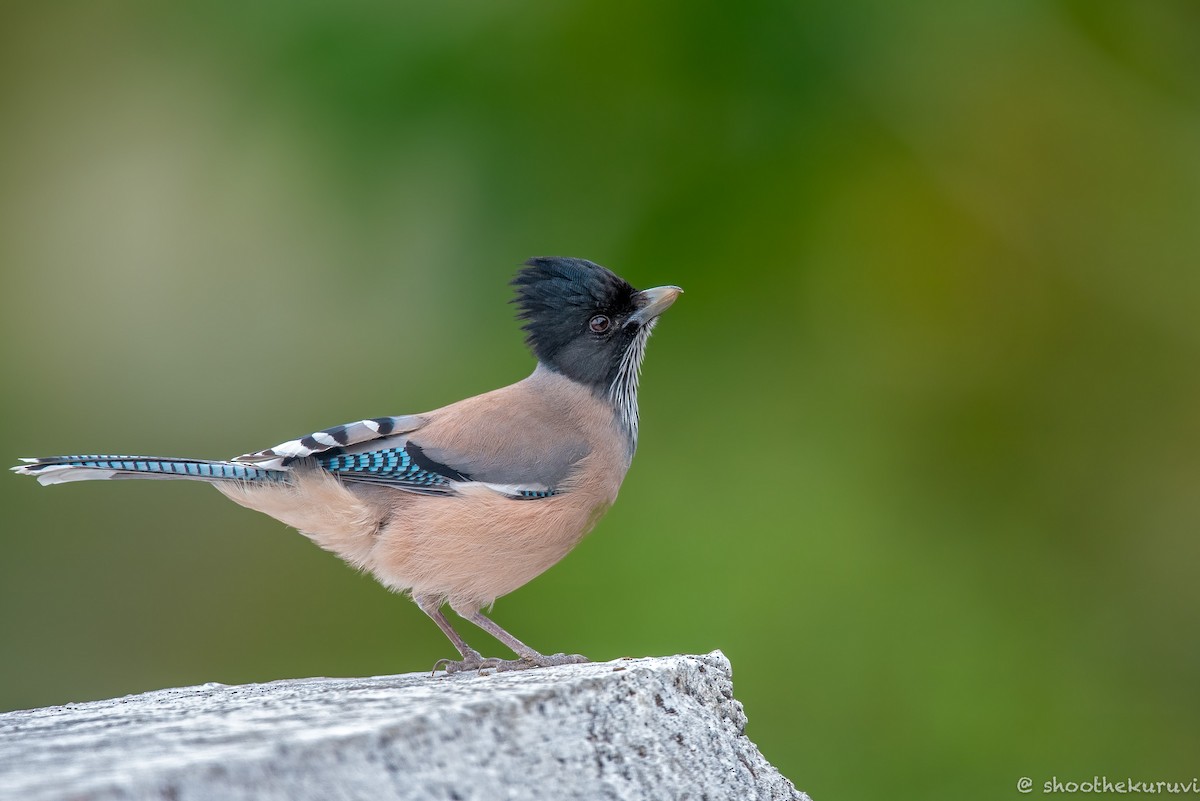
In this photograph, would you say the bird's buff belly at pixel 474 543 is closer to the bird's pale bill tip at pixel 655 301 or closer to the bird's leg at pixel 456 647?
the bird's leg at pixel 456 647

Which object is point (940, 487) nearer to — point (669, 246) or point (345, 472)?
point (669, 246)

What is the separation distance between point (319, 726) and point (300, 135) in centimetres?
396

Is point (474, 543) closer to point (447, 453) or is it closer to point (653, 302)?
point (447, 453)

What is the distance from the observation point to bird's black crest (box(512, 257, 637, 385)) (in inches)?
185

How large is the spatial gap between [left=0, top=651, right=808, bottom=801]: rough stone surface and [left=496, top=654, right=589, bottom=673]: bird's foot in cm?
89

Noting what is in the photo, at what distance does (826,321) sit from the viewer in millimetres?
5344

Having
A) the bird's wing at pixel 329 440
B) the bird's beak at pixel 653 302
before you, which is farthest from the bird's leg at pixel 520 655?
the bird's beak at pixel 653 302

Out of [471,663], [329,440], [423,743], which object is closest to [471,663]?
[471,663]

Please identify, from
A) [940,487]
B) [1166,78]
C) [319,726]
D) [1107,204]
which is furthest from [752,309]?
[319,726]

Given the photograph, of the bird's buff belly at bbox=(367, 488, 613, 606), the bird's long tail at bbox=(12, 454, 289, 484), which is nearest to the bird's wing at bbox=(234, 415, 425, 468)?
the bird's long tail at bbox=(12, 454, 289, 484)

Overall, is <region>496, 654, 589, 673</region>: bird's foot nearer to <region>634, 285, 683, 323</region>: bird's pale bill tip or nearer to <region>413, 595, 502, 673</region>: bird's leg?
<region>413, 595, 502, 673</region>: bird's leg

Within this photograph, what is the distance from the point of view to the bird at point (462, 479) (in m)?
4.02

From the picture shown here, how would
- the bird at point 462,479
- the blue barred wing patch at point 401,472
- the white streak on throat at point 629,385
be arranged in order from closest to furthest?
the bird at point 462,479 < the blue barred wing patch at point 401,472 < the white streak on throat at point 629,385

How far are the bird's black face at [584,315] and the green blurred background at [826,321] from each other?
2.21 feet
